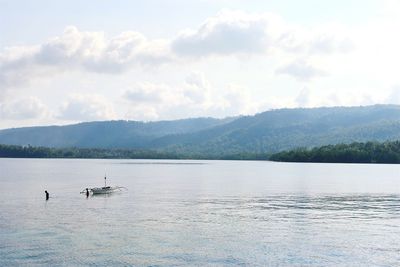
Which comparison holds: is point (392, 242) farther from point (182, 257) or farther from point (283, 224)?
point (182, 257)

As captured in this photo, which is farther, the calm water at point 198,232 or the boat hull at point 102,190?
the boat hull at point 102,190

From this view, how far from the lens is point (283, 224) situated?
97.6m

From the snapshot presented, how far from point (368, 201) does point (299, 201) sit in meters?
19.6

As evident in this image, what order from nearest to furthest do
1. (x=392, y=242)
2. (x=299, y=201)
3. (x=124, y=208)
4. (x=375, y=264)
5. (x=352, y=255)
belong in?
(x=375, y=264)
(x=352, y=255)
(x=392, y=242)
(x=124, y=208)
(x=299, y=201)

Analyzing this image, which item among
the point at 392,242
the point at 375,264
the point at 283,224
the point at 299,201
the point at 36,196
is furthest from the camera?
the point at 36,196

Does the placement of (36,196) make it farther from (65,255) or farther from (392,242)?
(392,242)

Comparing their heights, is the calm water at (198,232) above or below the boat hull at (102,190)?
below

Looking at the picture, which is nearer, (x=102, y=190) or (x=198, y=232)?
(x=198, y=232)

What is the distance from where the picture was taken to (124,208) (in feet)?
406

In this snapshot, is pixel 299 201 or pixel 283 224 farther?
pixel 299 201

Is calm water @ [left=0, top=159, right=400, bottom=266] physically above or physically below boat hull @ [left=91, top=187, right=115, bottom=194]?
below

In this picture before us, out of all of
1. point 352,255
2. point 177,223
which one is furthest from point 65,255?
point 352,255

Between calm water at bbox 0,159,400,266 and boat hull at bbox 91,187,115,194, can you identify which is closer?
calm water at bbox 0,159,400,266

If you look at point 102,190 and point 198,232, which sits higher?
point 102,190
